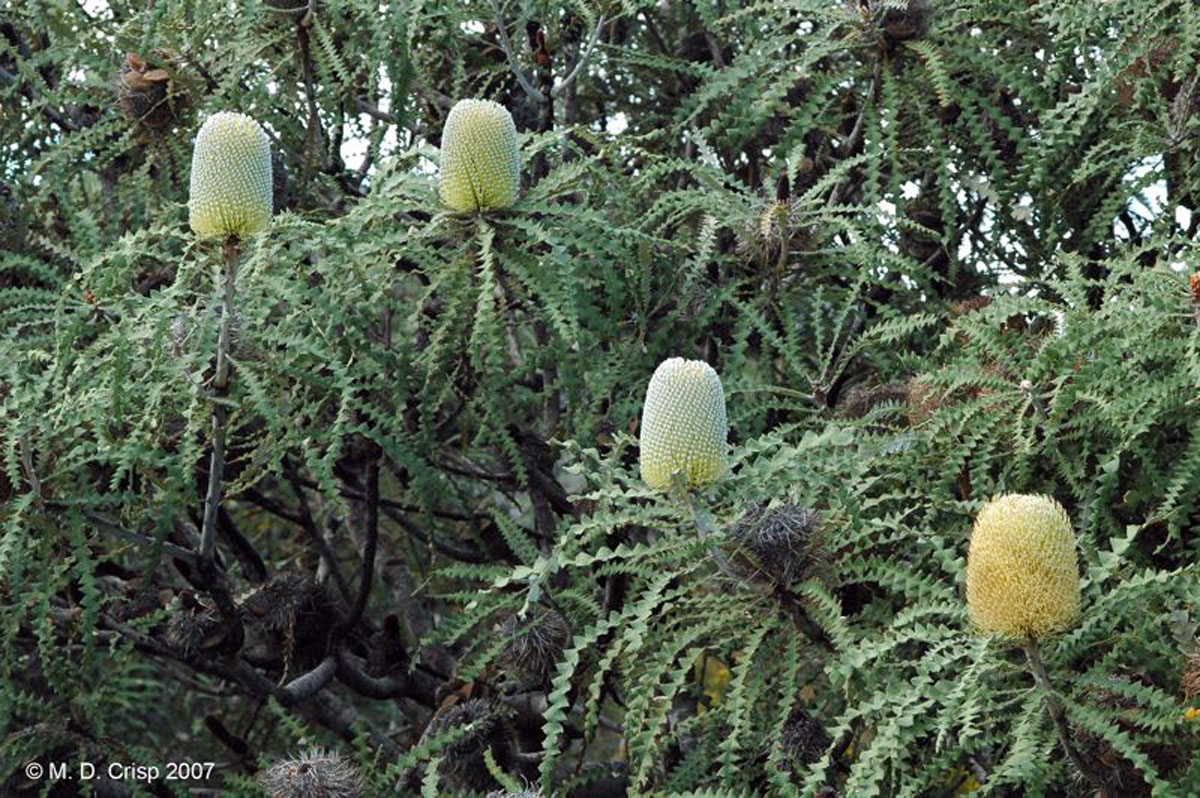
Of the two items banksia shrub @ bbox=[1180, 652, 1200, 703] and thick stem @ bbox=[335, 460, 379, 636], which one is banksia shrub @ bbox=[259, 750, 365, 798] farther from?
banksia shrub @ bbox=[1180, 652, 1200, 703]

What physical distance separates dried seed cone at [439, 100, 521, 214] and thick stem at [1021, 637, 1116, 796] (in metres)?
1.52

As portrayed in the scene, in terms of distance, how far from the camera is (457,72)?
516cm

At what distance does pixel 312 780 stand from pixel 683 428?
4.42 ft

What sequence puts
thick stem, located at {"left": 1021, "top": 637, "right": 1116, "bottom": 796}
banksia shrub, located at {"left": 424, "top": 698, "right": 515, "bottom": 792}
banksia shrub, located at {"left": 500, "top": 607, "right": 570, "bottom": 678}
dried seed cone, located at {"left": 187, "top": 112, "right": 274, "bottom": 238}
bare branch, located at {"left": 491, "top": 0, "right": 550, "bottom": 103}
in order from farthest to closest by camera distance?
1. bare branch, located at {"left": 491, "top": 0, "right": 550, "bottom": 103}
2. banksia shrub, located at {"left": 424, "top": 698, "right": 515, "bottom": 792}
3. banksia shrub, located at {"left": 500, "top": 607, "right": 570, "bottom": 678}
4. dried seed cone, located at {"left": 187, "top": 112, "right": 274, "bottom": 238}
5. thick stem, located at {"left": 1021, "top": 637, "right": 1116, "bottom": 796}

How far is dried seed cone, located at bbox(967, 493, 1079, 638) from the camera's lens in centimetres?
272

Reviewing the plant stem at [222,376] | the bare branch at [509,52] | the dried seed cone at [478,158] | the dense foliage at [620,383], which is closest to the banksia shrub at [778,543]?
the dense foliage at [620,383]

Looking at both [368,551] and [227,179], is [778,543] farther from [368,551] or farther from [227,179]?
[368,551]

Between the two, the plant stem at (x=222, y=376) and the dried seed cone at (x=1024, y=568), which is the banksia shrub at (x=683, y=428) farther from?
the plant stem at (x=222, y=376)

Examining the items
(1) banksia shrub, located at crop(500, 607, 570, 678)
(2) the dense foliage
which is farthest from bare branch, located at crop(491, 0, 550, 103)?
(1) banksia shrub, located at crop(500, 607, 570, 678)

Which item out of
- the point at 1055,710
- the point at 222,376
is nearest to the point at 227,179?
the point at 222,376

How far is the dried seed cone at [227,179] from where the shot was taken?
3.46 m

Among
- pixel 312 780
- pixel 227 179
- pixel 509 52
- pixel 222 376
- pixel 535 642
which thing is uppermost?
pixel 509 52

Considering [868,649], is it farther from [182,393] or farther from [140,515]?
[140,515]

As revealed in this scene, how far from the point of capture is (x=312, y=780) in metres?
3.85
